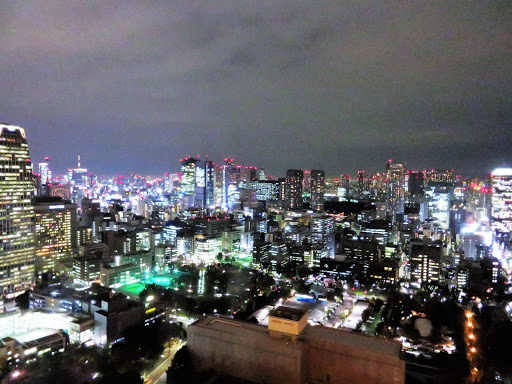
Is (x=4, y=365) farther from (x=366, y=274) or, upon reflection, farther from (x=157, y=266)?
(x=366, y=274)

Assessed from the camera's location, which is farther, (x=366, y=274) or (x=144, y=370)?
(x=366, y=274)

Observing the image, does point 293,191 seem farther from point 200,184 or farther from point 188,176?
point 188,176

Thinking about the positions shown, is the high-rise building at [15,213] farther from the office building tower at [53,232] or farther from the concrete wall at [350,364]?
the concrete wall at [350,364]

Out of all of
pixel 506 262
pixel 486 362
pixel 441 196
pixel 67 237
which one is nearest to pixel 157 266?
pixel 67 237

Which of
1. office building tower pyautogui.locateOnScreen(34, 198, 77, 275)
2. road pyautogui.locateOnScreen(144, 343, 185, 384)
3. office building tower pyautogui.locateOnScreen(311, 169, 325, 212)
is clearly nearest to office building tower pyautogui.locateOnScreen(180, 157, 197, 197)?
office building tower pyautogui.locateOnScreen(311, 169, 325, 212)

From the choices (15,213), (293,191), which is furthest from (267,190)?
(15,213)

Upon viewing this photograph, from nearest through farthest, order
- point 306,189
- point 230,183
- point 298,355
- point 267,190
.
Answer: point 298,355 < point 306,189 < point 267,190 < point 230,183

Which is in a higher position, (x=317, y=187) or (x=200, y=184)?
(x=200, y=184)
